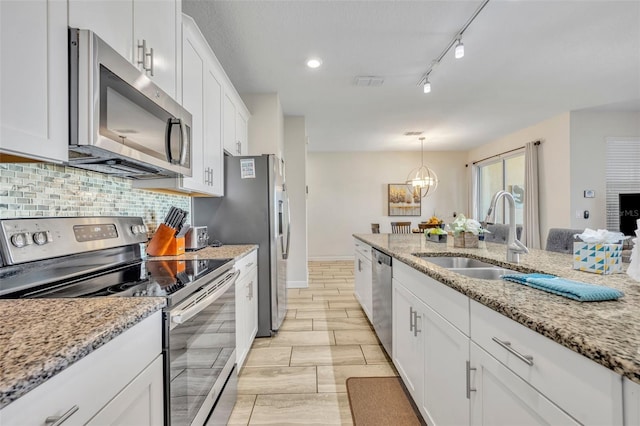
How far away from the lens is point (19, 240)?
1.04 metres

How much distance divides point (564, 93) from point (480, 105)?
0.96 m

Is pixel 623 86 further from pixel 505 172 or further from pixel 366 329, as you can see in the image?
pixel 366 329

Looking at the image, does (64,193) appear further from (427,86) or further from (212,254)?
(427,86)

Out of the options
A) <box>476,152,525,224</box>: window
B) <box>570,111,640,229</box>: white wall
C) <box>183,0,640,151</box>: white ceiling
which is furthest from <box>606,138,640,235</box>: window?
<box>476,152,525,224</box>: window

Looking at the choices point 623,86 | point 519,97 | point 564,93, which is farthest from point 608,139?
point 519,97

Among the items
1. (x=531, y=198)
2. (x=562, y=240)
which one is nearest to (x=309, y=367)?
(x=562, y=240)

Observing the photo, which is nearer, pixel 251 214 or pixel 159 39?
pixel 159 39

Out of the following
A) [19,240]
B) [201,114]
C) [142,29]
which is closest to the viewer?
[19,240]

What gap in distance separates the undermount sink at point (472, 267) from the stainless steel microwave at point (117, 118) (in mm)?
1593

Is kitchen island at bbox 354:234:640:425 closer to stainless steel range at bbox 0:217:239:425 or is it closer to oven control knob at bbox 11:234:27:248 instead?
stainless steel range at bbox 0:217:239:425

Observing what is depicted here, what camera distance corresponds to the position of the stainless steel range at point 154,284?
100 cm

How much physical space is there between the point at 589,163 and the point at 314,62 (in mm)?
4567

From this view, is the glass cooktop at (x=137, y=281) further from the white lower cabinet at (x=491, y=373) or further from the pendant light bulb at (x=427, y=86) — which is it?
the pendant light bulb at (x=427, y=86)

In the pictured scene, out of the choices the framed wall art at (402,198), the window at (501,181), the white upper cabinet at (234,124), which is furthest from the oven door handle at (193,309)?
the framed wall art at (402,198)
